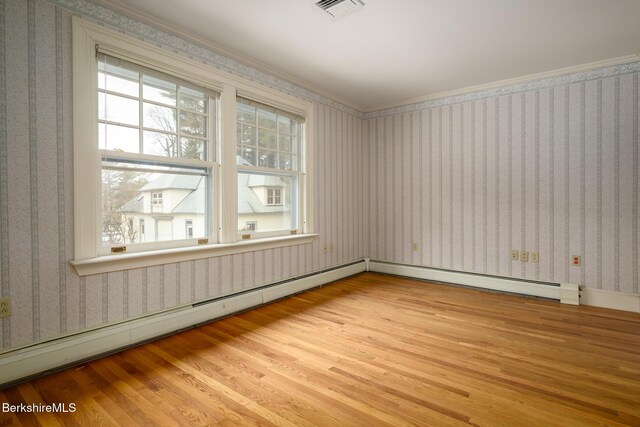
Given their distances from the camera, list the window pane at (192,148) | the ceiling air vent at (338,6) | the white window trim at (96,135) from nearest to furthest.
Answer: the white window trim at (96,135) → the ceiling air vent at (338,6) → the window pane at (192,148)

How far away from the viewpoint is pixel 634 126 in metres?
3.39

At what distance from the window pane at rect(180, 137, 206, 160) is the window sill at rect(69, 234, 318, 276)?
0.85 meters

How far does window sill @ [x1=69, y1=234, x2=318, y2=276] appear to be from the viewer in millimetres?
2309

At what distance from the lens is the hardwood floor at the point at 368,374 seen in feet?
5.62

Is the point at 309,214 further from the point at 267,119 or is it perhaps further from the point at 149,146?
the point at 149,146

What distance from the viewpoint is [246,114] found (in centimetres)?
352

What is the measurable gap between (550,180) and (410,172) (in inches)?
68.4

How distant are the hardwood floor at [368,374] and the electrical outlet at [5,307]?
460 millimetres

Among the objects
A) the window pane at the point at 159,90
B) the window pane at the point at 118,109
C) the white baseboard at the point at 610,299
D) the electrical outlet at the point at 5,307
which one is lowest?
the white baseboard at the point at 610,299

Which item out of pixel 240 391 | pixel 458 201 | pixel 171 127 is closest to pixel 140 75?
pixel 171 127

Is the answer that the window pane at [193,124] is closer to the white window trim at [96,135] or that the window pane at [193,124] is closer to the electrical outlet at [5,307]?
the white window trim at [96,135]

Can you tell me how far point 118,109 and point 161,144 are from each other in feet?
1.30

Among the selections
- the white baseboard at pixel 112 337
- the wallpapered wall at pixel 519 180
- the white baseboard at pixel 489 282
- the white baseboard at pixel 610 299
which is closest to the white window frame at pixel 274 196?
the white baseboard at pixel 112 337

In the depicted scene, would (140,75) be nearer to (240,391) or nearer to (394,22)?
(394,22)
